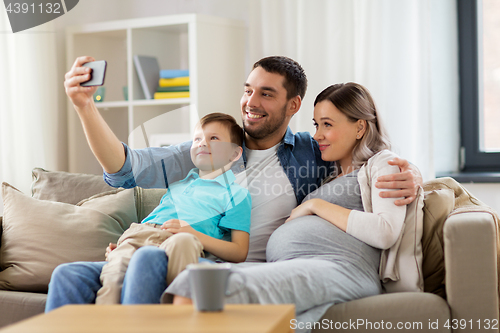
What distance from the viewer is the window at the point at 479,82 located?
260 centimetres

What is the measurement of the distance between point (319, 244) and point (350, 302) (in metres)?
0.19

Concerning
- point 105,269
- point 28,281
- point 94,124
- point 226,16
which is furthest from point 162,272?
point 226,16

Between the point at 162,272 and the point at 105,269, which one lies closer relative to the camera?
the point at 162,272

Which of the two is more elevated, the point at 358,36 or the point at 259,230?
the point at 358,36

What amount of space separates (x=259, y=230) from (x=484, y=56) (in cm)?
172

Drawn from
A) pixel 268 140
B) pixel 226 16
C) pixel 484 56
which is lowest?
pixel 268 140

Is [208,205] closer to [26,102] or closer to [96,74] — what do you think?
[96,74]

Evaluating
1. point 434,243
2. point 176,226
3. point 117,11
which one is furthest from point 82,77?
point 117,11

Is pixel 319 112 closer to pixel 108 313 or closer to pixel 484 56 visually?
pixel 108 313

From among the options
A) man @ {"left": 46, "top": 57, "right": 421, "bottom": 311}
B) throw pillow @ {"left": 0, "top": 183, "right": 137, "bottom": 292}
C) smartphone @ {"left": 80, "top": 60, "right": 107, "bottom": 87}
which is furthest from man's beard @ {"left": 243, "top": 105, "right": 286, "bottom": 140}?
smartphone @ {"left": 80, "top": 60, "right": 107, "bottom": 87}

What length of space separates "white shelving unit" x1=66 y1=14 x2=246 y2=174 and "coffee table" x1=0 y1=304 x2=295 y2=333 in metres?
1.63

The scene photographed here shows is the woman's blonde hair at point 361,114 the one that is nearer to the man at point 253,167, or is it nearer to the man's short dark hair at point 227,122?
the man at point 253,167

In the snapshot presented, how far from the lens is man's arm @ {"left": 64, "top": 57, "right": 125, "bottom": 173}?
4.13ft

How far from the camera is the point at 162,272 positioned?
4.10 ft
